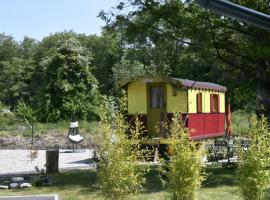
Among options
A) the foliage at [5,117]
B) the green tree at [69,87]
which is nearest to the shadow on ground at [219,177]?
the foliage at [5,117]

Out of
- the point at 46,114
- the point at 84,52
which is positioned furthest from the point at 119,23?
the point at 84,52

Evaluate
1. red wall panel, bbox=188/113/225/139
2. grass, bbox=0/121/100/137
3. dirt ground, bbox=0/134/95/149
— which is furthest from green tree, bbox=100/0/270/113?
grass, bbox=0/121/100/137

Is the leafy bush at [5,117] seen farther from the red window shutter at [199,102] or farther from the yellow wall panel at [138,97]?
the red window shutter at [199,102]

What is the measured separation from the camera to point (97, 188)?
10.7 m

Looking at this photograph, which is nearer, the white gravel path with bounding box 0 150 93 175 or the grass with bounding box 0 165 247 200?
the grass with bounding box 0 165 247 200

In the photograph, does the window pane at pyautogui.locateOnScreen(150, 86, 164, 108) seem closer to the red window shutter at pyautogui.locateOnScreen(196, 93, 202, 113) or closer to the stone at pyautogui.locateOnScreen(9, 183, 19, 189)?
the red window shutter at pyautogui.locateOnScreen(196, 93, 202, 113)

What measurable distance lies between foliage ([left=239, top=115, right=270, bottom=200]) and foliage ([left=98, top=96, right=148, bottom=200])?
4.40 ft

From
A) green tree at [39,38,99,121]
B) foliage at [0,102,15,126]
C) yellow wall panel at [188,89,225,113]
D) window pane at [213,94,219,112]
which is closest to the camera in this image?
yellow wall panel at [188,89,225,113]

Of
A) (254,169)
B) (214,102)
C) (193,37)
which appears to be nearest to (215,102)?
(214,102)

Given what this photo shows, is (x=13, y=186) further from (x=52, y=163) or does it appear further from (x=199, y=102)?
(x=199, y=102)

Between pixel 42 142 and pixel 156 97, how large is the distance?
8929mm

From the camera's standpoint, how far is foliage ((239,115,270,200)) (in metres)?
6.67

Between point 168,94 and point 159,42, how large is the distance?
7.86 ft

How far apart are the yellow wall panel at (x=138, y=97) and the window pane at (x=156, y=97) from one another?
0.21 metres
